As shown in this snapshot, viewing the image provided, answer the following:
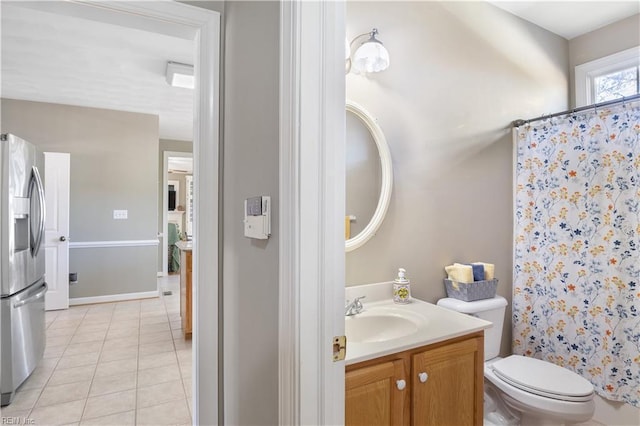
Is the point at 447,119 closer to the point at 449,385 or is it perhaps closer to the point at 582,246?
the point at 582,246

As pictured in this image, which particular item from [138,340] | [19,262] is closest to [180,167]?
[138,340]

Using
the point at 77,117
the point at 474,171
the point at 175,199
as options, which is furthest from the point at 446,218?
the point at 175,199

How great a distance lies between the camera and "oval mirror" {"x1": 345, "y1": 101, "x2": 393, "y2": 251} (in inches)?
73.0

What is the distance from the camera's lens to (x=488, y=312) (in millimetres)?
2014

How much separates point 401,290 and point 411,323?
263 mm

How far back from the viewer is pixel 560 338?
85.1 inches

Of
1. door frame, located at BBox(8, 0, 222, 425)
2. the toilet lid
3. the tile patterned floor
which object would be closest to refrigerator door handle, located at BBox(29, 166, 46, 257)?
the tile patterned floor

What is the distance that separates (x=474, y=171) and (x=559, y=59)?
4.18 ft

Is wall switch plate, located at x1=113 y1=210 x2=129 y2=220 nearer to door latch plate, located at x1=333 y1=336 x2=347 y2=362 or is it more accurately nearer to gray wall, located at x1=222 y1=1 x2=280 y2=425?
gray wall, located at x1=222 y1=1 x2=280 y2=425

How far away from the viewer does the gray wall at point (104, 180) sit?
161 inches

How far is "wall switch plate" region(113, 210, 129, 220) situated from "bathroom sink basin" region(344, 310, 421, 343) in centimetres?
400

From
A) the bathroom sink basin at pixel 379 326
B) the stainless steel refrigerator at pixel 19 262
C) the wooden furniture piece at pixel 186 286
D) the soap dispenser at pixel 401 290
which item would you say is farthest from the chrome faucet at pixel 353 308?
the stainless steel refrigerator at pixel 19 262

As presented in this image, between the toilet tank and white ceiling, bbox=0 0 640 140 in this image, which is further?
white ceiling, bbox=0 0 640 140

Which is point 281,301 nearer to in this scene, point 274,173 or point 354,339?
point 274,173
